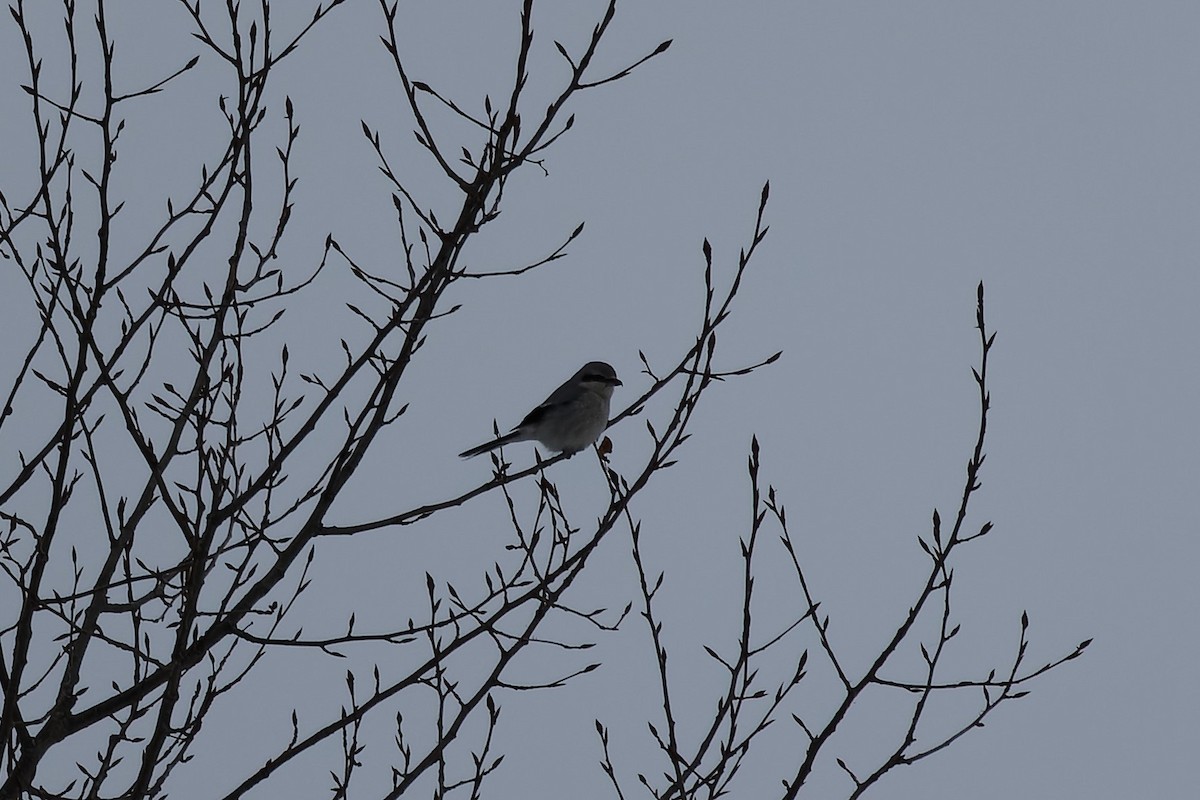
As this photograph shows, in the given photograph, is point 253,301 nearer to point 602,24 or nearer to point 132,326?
point 132,326

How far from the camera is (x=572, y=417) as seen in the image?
8.41 m

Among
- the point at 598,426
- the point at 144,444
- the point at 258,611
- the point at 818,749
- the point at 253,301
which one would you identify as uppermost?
the point at 598,426

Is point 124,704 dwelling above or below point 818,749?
above

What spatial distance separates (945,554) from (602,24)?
61.8 inches

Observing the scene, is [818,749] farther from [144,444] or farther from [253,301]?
[253,301]

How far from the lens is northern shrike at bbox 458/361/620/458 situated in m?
8.36

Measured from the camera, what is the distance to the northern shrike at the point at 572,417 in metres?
8.36

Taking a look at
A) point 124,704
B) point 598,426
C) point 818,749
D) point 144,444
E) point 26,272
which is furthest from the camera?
point 598,426

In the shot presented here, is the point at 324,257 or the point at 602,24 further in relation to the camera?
the point at 324,257

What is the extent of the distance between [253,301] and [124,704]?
136 centimetres

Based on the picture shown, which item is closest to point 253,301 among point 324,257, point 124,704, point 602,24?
point 324,257

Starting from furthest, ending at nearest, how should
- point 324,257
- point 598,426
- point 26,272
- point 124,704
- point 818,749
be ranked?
point 598,426 < point 324,257 < point 26,272 < point 124,704 < point 818,749

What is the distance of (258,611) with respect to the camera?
3.44 meters

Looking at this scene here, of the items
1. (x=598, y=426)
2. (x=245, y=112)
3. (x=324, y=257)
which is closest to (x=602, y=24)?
(x=245, y=112)
